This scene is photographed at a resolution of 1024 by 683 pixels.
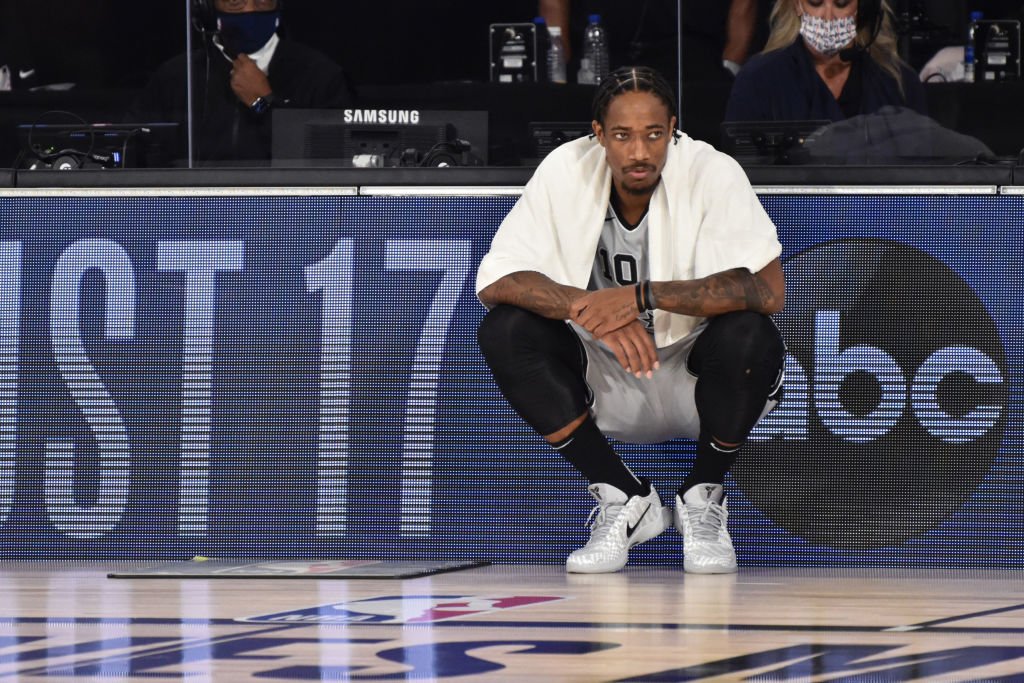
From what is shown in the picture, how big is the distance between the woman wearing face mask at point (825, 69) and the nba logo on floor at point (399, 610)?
2013 mm

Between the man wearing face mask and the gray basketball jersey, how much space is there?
1464 millimetres

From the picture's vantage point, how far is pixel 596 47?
16.8 feet

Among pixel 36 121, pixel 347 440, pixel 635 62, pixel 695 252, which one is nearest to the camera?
pixel 695 252

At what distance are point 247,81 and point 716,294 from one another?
2355mm

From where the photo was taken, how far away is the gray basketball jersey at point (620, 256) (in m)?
3.12

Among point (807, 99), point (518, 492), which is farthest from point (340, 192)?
point (807, 99)

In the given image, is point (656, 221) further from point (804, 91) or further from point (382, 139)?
point (804, 91)

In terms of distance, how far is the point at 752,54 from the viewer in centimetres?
472

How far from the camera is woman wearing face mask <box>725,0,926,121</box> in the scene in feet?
13.9

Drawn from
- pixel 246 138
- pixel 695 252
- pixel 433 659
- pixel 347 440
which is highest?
pixel 246 138

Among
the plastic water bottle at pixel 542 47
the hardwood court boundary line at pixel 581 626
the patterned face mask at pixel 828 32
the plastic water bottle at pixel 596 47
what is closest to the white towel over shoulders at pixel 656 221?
→ the hardwood court boundary line at pixel 581 626

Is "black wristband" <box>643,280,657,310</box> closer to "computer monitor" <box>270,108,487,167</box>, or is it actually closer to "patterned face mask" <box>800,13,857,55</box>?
"computer monitor" <box>270,108,487,167</box>

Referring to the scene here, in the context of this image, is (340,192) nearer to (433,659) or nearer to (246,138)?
(246,138)

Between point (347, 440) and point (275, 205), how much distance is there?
53 centimetres
